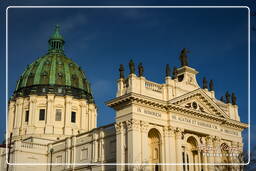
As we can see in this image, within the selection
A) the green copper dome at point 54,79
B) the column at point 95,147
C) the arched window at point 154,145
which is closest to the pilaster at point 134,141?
the arched window at point 154,145

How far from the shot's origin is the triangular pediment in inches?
1873

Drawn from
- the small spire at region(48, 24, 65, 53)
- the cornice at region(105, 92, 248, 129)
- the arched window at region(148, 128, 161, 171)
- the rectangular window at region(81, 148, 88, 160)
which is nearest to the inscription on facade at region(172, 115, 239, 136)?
the cornice at region(105, 92, 248, 129)

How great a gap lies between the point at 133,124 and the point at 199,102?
1120cm

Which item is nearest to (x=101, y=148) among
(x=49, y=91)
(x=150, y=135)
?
(x=150, y=135)

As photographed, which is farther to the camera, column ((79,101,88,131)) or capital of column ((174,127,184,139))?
column ((79,101,88,131))

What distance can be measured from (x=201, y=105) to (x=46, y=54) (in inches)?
1649

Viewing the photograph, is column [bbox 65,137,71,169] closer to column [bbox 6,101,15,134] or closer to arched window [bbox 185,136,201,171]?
arched window [bbox 185,136,201,171]

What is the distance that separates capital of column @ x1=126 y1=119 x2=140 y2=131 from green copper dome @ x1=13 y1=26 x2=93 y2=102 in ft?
112

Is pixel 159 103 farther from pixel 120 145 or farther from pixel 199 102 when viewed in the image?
pixel 199 102

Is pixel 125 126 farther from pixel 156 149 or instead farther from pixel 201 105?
pixel 201 105

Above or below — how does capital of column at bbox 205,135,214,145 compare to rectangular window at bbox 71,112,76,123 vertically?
below

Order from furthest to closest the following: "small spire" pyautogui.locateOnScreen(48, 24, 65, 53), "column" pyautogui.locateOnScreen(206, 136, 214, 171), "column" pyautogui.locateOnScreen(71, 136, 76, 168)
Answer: "small spire" pyautogui.locateOnScreen(48, 24, 65, 53) → "column" pyautogui.locateOnScreen(71, 136, 76, 168) → "column" pyautogui.locateOnScreen(206, 136, 214, 171)

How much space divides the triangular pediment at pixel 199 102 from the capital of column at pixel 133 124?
18.5 ft

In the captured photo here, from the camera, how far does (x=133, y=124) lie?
1660 inches
